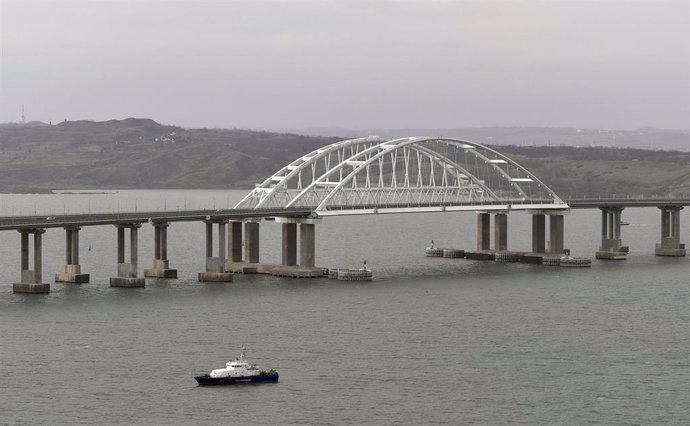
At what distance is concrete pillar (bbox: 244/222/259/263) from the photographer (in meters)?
114

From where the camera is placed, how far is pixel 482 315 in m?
89.1

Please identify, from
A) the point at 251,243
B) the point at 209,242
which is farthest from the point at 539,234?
the point at 209,242

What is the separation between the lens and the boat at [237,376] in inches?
2566

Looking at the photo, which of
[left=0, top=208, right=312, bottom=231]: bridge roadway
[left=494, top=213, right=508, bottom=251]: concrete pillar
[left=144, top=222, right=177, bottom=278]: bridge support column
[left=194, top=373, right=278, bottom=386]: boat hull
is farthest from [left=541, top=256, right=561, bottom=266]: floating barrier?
[left=194, top=373, right=278, bottom=386]: boat hull

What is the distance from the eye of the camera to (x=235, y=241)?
380ft

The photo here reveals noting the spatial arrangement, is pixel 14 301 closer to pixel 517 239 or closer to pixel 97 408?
pixel 97 408

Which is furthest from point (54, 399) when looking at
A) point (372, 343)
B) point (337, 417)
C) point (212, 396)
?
point (372, 343)

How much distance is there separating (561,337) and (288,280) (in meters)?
34.1

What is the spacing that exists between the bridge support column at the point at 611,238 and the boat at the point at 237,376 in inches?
3011

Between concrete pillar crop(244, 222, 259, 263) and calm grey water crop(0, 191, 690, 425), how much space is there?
12.0 ft

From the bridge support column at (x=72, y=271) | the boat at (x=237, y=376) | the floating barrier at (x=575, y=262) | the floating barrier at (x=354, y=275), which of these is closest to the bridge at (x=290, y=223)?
the bridge support column at (x=72, y=271)

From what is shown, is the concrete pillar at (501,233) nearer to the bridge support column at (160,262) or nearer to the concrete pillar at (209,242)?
the concrete pillar at (209,242)

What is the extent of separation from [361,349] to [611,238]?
70659 millimetres

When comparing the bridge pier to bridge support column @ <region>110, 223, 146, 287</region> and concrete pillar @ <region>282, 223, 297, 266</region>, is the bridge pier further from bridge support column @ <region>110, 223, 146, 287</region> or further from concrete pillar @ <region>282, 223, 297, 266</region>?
bridge support column @ <region>110, 223, 146, 287</region>
